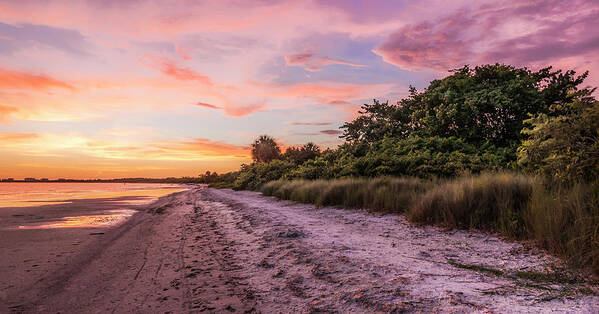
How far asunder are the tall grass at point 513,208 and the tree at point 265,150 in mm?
55560

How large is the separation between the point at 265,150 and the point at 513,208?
61.9 meters

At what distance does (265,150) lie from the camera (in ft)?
220

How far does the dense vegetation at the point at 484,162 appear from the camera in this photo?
5117mm

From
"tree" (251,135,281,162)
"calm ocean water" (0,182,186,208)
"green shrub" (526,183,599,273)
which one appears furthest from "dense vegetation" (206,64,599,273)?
"tree" (251,135,281,162)

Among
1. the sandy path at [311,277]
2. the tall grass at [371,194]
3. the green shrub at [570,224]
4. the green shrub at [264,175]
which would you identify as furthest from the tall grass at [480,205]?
the green shrub at [264,175]

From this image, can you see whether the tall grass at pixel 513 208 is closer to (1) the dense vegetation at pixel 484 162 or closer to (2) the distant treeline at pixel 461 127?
(1) the dense vegetation at pixel 484 162

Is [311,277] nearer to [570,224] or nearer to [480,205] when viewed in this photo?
[570,224]

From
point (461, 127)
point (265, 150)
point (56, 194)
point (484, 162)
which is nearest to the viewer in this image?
point (484, 162)

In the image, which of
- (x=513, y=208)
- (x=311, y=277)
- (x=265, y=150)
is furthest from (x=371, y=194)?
(x=265, y=150)

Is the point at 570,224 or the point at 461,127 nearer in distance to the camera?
the point at 570,224

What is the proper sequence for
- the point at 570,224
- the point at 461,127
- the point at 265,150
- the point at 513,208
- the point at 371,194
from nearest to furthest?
the point at 570,224
the point at 513,208
the point at 371,194
the point at 461,127
the point at 265,150

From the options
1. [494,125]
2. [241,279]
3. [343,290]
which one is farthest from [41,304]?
[494,125]

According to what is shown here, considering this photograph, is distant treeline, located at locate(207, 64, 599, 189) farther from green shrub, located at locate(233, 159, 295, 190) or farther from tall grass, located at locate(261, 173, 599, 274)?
green shrub, located at locate(233, 159, 295, 190)

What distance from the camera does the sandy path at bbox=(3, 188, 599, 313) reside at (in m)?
3.04
